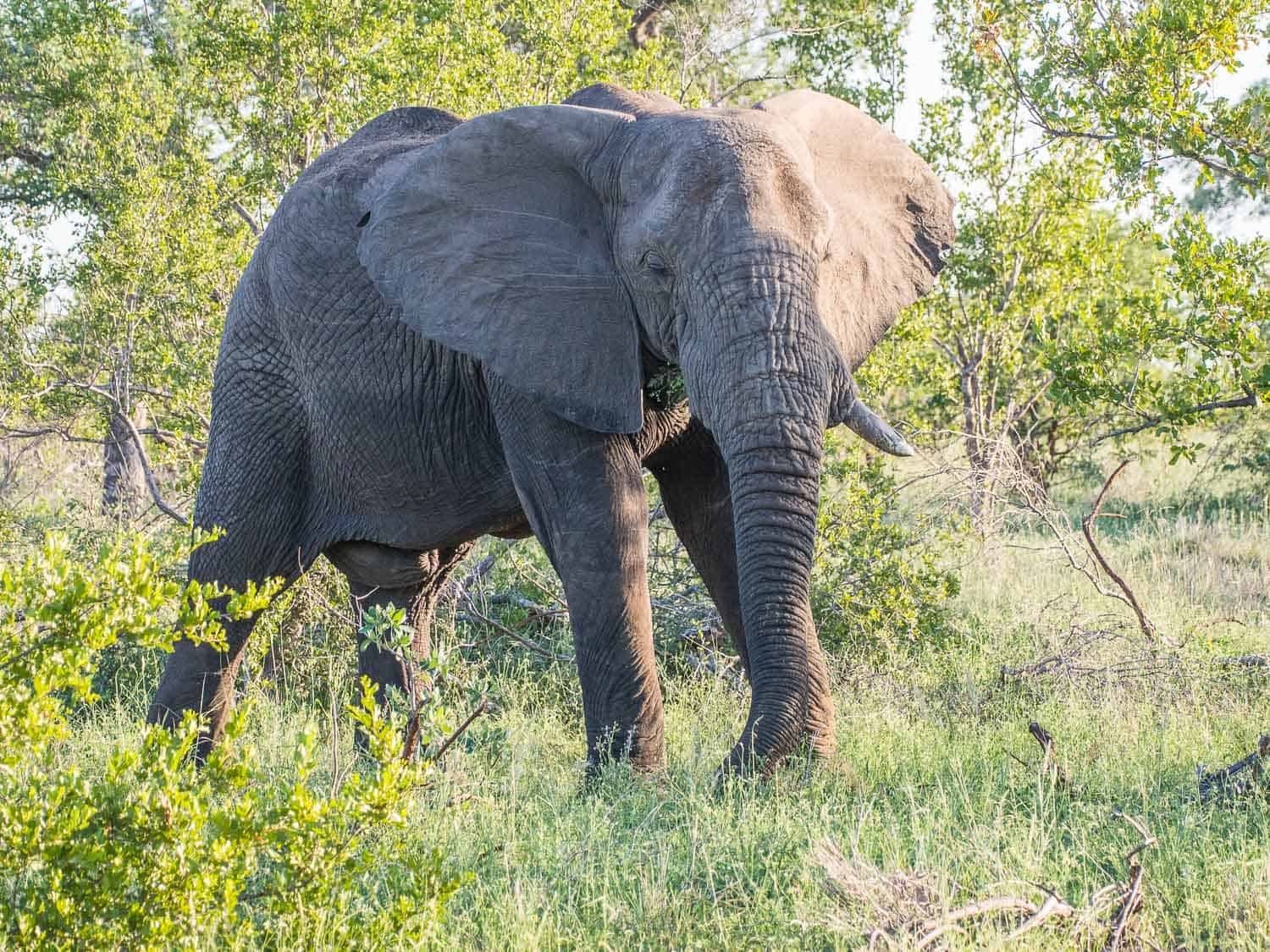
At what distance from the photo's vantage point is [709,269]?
13.9ft

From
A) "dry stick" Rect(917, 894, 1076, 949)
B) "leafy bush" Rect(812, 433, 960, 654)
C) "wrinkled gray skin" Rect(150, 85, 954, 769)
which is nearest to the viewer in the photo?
"dry stick" Rect(917, 894, 1076, 949)

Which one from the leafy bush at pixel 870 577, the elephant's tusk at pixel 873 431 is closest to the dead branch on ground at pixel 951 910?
the elephant's tusk at pixel 873 431

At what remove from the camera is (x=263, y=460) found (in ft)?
18.6

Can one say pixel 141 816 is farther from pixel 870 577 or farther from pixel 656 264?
pixel 870 577

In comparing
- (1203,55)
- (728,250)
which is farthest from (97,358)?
(1203,55)

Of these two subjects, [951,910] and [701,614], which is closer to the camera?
[951,910]

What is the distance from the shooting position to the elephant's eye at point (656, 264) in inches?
175

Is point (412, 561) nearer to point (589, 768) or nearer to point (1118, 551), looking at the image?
point (589, 768)

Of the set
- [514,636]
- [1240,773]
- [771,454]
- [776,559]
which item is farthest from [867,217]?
[514,636]

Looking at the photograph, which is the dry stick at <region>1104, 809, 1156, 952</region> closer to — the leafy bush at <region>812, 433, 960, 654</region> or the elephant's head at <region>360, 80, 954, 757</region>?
the elephant's head at <region>360, 80, 954, 757</region>

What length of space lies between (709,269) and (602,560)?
1064mm

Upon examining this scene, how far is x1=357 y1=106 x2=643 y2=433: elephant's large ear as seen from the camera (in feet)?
15.2

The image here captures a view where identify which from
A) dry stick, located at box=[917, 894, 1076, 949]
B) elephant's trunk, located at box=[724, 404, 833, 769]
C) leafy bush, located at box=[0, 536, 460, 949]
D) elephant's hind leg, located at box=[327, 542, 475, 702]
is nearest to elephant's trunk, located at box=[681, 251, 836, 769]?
elephant's trunk, located at box=[724, 404, 833, 769]

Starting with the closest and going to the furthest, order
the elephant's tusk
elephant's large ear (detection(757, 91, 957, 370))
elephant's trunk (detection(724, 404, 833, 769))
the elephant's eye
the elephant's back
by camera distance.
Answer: elephant's trunk (detection(724, 404, 833, 769)), the elephant's eye, the elephant's tusk, elephant's large ear (detection(757, 91, 957, 370)), the elephant's back
